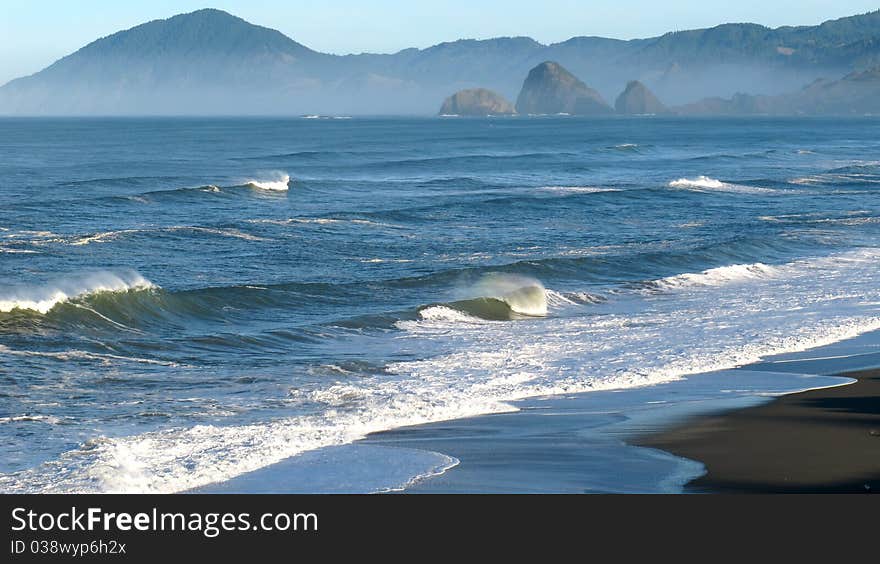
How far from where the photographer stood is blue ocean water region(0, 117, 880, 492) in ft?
44.2

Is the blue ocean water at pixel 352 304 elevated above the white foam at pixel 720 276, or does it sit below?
above

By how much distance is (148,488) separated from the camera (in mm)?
10656

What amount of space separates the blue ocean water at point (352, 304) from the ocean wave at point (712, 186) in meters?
0.54

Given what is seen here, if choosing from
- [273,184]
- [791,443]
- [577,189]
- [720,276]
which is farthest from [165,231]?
[791,443]

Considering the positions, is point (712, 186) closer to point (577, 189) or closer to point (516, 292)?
point (577, 189)

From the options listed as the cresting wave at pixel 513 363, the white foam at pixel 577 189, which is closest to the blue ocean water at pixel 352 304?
the cresting wave at pixel 513 363

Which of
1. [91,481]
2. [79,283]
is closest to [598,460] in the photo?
[91,481]

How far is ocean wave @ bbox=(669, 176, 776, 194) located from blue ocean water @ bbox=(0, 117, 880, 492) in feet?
1.77

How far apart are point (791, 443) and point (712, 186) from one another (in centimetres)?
4071

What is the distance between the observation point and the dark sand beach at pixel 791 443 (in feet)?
34.8

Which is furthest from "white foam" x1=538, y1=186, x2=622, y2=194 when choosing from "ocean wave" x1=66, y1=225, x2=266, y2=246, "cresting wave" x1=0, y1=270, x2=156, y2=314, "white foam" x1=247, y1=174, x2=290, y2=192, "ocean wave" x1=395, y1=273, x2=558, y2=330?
"cresting wave" x1=0, y1=270, x2=156, y2=314

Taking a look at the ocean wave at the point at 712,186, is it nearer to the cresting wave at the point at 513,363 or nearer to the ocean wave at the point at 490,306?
the cresting wave at the point at 513,363
